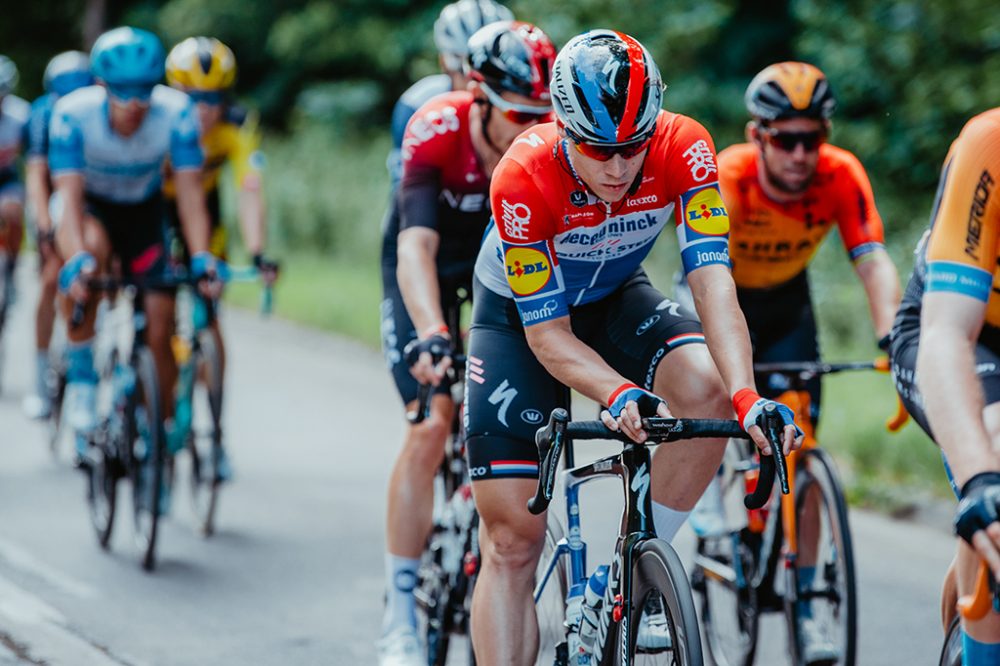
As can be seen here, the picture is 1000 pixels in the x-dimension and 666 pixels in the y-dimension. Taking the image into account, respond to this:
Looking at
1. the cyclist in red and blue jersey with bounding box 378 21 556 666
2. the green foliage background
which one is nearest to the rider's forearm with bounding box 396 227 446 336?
the cyclist in red and blue jersey with bounding box 378 21 556 666

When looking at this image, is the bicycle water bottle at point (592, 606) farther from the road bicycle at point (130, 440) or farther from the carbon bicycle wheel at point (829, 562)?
the road bicycle at point (130, 440)

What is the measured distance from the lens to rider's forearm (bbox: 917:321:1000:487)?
286 centimetres

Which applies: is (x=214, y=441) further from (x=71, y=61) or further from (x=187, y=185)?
(x=71, y=61)

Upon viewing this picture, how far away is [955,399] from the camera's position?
9.71 ft

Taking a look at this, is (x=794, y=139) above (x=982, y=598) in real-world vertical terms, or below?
above

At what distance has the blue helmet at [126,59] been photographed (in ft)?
22.8

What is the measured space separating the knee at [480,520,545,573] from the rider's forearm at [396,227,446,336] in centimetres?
90

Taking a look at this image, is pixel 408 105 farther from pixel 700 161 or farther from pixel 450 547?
pixel 700 161

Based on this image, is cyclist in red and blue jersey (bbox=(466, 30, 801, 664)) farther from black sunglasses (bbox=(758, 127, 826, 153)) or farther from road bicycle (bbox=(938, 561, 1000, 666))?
black sunglasses (bbox=(758, 127, 826, 153))

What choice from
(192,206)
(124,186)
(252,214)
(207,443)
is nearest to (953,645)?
(192,206)

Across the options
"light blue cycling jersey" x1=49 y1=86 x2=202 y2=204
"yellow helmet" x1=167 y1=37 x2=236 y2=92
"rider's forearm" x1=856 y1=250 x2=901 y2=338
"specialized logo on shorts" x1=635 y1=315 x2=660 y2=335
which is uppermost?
"yellow helmet" x1=167 y1=37 x2=236 y2=92

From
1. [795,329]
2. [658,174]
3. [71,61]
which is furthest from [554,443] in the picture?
[71,61]

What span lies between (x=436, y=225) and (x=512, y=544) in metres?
1.44

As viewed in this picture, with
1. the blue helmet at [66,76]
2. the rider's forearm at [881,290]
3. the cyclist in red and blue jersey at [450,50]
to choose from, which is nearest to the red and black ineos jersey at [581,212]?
the rider's forearm at [881,290]
